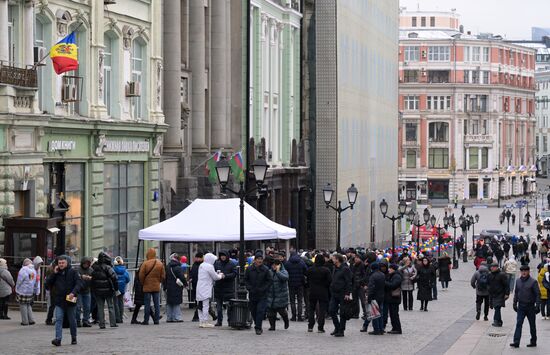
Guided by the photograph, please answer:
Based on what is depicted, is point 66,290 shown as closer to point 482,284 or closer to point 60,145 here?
point 482,284

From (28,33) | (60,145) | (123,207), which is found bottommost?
(123,207)

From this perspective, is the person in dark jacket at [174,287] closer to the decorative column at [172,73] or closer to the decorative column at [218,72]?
the decorative column at [172,73]

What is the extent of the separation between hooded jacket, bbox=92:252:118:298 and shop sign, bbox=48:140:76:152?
926 centimetres

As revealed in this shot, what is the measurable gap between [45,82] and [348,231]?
4163 cm

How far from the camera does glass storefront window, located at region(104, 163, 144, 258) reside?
44.8 metres

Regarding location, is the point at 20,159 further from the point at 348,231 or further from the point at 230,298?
the point at 348,231

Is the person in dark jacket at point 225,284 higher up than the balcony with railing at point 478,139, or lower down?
lower down

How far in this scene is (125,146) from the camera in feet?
150

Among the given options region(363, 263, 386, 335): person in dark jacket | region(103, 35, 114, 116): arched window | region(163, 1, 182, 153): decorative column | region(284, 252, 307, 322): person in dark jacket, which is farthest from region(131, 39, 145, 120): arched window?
region(363, 263, 386, 335): person in dark jacket

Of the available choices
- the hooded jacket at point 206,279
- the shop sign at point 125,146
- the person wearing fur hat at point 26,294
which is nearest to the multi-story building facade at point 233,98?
the shop sign at point 125,146

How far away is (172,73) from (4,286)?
69.9 feet

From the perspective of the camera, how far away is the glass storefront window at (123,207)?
44781 mm

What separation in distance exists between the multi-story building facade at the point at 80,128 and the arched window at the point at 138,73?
0.10 feet

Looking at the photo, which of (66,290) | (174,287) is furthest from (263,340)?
(174,287)
